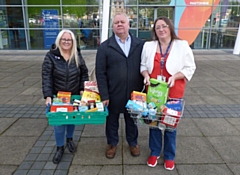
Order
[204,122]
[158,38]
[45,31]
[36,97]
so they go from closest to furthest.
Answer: [158,38]
[204,122]
[36,97]
[45,31]

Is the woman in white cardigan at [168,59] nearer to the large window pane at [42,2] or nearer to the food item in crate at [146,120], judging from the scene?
the food item in crate at [146,120]

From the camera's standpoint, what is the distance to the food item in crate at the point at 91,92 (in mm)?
2654

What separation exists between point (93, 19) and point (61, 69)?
32.9 feet

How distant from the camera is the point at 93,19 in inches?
478

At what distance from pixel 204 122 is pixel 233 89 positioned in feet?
8.13

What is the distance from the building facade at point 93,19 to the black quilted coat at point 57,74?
32.2ft

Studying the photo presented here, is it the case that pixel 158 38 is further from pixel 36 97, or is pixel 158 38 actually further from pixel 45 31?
pixel 45 31

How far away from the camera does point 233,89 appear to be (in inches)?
233

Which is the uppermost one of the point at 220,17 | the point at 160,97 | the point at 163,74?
the point at 220,17

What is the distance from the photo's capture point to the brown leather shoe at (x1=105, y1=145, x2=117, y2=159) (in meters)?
2.96

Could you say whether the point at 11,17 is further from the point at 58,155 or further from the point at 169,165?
the point at 169,165

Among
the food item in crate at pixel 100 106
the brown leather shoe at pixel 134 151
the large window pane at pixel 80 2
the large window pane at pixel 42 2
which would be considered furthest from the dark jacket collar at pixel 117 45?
the large window pane at pixel 42 2

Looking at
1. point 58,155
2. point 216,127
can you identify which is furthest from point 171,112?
point 216,127

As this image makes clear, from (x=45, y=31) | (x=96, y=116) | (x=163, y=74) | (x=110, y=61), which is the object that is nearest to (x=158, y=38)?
(x=163, y=74)
